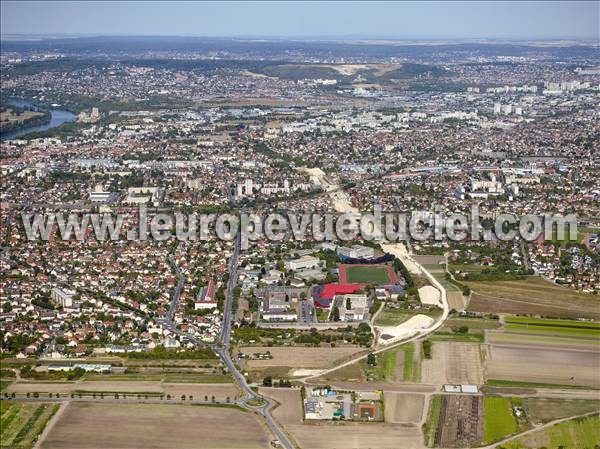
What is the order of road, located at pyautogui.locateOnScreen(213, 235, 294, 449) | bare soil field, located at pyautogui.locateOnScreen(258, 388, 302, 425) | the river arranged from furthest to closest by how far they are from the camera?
the river
bare soil field, located at pyautogui.locateOnScreen(258, 388, 302, 425)
road, located at pyautogui.locateOnScreen(213, 235, 294, 449)

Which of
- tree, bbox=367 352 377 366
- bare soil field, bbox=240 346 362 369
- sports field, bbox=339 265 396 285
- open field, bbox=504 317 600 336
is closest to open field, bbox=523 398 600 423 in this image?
tree, bbox=367 352 377 366

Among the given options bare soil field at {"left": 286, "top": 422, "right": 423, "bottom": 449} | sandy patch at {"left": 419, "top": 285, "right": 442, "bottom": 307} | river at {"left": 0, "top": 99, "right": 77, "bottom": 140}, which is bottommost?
bare soil field at {"left": 286, "top": 422, "right": 423, "bottom": 449}

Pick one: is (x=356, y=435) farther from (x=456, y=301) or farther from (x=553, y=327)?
(x=456, y=301)

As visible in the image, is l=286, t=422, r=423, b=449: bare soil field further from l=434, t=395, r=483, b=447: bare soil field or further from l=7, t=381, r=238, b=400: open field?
l=7, t=381, r=238, b=400: open field

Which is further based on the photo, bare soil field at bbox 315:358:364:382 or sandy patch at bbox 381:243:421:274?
sandy patch at bbox 381:243:421:274

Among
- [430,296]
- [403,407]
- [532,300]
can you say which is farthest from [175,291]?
[532,300]

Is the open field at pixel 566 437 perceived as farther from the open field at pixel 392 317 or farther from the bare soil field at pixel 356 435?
the open field at pixel 392 317
